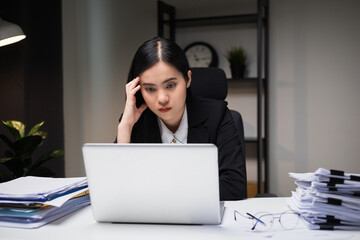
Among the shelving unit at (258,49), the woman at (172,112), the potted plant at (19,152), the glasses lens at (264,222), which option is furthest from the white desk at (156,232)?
the shelving unit at (258,49)

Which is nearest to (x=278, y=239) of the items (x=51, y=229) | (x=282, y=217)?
(x=282, y=217)

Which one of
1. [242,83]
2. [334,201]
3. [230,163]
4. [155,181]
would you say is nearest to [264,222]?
[334,201]

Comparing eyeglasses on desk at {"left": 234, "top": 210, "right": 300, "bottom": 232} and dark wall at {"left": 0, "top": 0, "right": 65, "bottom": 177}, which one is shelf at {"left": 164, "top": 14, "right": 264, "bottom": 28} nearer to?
dark wall at {"left": 0, "top": 0, "right": 65, "bottom": 177}

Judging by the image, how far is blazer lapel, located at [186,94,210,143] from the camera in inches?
61.1

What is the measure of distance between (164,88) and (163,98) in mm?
46

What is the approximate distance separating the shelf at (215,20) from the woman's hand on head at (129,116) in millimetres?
1834

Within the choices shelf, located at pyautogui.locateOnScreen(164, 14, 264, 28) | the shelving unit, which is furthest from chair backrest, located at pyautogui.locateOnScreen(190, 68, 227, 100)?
shelf, located at pyautogui.locateOnScreen(164, 14, 264, 28)

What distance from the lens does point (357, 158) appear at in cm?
320

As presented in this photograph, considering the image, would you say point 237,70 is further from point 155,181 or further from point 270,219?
point 155,181

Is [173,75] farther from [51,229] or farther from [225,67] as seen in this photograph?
[225,67]

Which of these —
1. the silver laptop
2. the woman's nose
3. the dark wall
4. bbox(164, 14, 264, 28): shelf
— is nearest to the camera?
the silver laptop

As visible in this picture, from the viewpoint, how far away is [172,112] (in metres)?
1.48

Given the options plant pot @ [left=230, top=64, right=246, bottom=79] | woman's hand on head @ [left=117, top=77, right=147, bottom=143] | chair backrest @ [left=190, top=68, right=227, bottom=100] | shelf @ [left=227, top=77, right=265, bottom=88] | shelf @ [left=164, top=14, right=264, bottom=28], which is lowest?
woman's hand on head @ [left=117, top=77, right=147, bottom=143]

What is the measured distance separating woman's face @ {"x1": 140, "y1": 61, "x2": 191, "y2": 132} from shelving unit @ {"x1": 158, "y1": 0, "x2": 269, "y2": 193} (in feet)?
5.39
